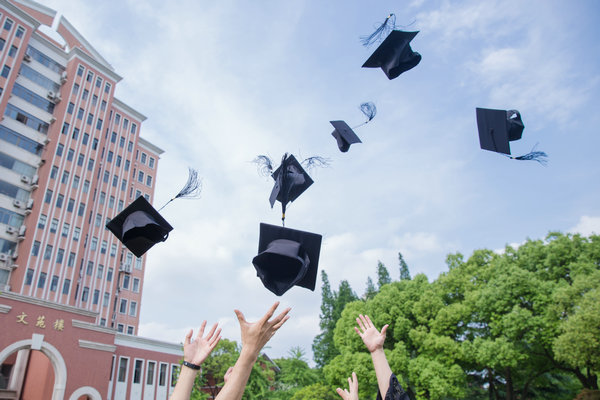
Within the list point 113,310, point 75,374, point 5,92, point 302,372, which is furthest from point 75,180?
point 302,372

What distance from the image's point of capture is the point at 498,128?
5340 mm

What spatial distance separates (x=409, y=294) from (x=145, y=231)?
15502mm

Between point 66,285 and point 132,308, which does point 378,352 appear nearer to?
point 66,285

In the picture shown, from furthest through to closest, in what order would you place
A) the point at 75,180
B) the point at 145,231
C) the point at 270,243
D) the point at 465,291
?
1. the point at 75,180
2. the point at 465,291
3. the point at 145,231
4. the point at 270,243

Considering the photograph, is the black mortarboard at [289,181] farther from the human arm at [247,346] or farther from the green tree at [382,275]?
the green tree at [382,275]

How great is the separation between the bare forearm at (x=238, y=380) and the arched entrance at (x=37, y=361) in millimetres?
18987

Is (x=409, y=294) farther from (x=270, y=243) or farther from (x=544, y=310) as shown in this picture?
(x=270, y=243)

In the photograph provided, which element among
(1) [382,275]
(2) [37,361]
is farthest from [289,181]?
(1) [382,275]

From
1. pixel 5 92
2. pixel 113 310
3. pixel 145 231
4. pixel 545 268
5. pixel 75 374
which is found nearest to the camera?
pixel 145 231

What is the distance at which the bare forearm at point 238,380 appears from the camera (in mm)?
1789

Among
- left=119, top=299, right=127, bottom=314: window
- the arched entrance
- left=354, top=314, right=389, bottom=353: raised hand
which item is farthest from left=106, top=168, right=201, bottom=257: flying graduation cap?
left=119, top=299, right=127, bottom=314: window

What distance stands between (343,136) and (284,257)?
9.00 feet

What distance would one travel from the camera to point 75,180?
29.4 meters

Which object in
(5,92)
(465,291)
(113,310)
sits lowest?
(465,291)
